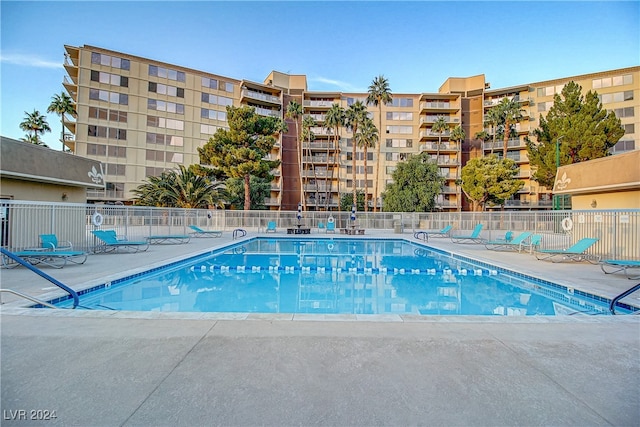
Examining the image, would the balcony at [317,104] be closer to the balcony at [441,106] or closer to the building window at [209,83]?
the building window at [209,83]

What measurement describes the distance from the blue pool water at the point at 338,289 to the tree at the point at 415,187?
21656 millimetres

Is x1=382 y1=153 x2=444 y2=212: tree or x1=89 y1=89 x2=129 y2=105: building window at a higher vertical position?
x1=89 y1=89 x2=129 y2=105: building window

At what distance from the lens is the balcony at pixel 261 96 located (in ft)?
147

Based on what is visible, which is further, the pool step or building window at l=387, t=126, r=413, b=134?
building window at l=387, t=126, r=413, b=134

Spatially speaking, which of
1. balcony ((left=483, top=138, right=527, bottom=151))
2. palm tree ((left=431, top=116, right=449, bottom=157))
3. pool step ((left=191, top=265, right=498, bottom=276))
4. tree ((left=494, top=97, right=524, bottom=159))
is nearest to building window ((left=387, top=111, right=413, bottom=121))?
palm tree ((left=431, top=116, right=449, bottom=157))

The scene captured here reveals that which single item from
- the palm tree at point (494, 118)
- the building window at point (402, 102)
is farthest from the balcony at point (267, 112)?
the palm tree at point (494, 118)

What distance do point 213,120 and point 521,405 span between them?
47.1 meters

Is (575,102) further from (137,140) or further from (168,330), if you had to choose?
(137,140)

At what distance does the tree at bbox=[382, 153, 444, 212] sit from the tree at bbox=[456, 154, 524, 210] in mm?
3773

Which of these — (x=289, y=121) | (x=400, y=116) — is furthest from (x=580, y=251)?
(x=289, y=121)

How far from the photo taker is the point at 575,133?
29000 millimetres

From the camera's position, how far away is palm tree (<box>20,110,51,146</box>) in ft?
131

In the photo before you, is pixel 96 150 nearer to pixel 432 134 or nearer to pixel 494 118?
pixel 432 134

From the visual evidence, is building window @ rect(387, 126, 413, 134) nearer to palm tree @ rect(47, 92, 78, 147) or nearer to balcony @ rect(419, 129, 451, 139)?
balcony @ rect(419, 129, 451, 139)
